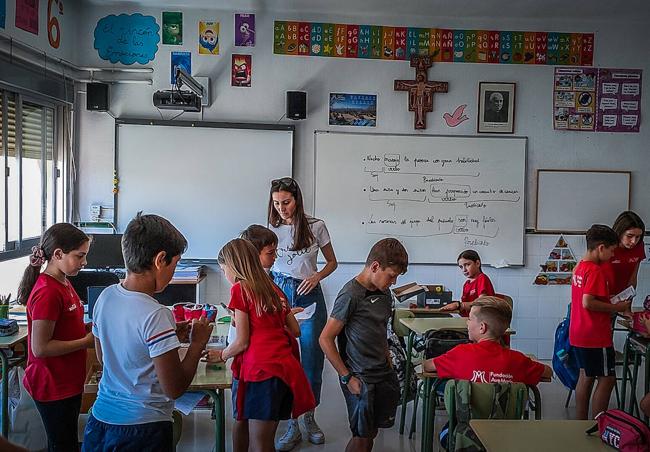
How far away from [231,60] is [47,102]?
156 cm

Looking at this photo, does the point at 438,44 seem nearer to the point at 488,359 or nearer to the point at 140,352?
the point at 488,359

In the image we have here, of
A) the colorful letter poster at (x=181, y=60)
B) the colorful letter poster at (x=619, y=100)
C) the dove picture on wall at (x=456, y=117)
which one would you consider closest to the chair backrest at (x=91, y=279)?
the colorful letter poster at (x=181, y=60)

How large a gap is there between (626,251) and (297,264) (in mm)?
2506

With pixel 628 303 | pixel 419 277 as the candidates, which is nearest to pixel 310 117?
pixel 419 277

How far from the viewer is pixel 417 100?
577 centimetres

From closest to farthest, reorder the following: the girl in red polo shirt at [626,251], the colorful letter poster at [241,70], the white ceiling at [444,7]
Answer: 1. the girl in red polo shirt at [626,251]
2. the white ceiling at [444,7]
3. the colorful letter poster at [241,70]

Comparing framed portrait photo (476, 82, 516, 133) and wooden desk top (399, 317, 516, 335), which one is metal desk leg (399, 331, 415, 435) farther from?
framed portrait photo (476, 82, 516, 133)

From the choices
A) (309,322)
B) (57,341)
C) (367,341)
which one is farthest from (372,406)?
(57,341)

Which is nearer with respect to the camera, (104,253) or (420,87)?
(104,253)

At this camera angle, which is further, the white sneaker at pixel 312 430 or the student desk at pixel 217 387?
the white sneaker at pixel 312 430

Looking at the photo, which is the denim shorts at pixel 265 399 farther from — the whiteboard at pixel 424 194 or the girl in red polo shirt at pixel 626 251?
the whiteboard at pixel 424 194

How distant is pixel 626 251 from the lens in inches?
183

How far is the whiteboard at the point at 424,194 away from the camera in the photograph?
5.78m

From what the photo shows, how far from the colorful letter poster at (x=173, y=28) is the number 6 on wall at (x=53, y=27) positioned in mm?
848
